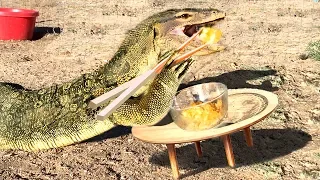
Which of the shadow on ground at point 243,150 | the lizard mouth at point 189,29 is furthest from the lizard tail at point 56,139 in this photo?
the lizard mouth at point 189,29

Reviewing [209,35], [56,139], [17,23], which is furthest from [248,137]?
[17,23]

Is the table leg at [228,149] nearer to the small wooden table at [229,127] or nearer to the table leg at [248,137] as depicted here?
the small wooden table at [229,127]

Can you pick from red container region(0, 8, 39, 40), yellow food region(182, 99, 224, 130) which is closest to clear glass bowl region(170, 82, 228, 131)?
yellow food region(182, 99, 224, 130)

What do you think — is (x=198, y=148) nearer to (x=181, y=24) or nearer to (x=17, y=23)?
(x=181, y=24)

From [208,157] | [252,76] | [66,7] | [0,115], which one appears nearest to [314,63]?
[252,76]

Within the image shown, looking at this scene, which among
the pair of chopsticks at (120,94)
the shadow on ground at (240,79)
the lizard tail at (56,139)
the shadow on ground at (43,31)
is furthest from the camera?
the shadow on ground at (43,31)

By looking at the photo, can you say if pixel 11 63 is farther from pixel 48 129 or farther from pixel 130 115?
pixel 130 115

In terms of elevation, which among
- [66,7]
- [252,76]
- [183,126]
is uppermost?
[183,126]
